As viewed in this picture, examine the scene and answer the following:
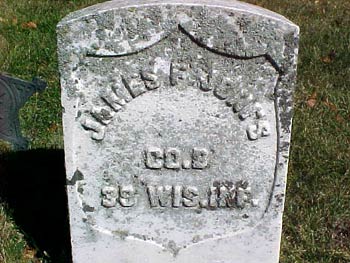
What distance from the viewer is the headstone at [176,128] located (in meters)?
2.53

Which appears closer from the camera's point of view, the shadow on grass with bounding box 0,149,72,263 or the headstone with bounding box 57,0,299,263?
the headstone with bounding box 57,0,299,263

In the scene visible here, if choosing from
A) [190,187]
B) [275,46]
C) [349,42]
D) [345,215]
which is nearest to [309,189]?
[345,215]

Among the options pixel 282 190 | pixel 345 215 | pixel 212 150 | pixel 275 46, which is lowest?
pixel 345 215

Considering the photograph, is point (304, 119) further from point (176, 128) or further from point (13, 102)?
point (176, 128)

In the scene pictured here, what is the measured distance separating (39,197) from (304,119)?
74.8 inches

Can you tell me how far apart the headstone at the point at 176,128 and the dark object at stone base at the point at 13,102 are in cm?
114

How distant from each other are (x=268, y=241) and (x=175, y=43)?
1004 mm

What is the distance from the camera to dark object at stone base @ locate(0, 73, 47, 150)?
386 cm

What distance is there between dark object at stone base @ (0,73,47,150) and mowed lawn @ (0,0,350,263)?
0.52ft

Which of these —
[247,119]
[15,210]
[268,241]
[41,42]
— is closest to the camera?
[247,119]

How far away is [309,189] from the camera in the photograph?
3.93 metres

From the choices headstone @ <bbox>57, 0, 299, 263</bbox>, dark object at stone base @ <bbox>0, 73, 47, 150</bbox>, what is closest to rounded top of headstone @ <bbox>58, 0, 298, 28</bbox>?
headstone @ <bbox>57, 0, 299, 263</bbox>

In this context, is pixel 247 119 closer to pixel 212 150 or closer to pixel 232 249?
pixel 212 150

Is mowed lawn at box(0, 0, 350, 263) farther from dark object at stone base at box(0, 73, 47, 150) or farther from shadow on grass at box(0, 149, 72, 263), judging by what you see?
dark object at stone base at box(0, 73, 47, 150)
